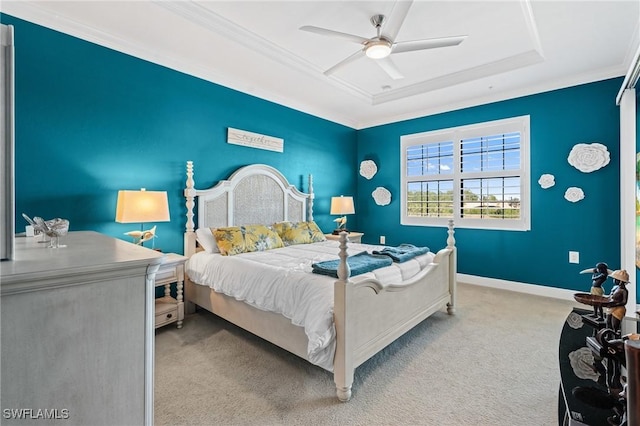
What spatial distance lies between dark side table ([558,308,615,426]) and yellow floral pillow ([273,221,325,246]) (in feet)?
8.76

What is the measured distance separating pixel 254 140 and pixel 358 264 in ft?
7.89

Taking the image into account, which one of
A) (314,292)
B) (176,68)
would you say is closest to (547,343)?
(314,292)

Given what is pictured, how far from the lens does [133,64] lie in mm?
2824

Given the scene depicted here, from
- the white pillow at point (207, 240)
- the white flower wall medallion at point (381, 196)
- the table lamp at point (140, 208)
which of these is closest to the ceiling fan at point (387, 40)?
the table lamp at point (140, 208)

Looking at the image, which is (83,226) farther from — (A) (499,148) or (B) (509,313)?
(A) (499,148)

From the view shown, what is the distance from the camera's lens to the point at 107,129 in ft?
8.77

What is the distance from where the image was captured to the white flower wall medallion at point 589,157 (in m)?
3.30

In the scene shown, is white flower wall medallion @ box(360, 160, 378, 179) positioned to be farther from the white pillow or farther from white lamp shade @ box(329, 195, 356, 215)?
the white pillow

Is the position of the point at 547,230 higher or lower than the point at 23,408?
higher

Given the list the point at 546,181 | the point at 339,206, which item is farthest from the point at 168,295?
the point at 546,181

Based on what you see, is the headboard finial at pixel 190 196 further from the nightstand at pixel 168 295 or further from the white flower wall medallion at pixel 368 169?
the white flower wall medallion at pixel 368 169

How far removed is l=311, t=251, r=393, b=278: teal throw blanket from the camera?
207 centimetres

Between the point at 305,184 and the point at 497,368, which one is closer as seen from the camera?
the point at 497,368

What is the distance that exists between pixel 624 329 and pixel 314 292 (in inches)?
60.5
